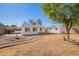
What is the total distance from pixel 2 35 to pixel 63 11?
68 centimetres

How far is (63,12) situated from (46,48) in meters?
0.42

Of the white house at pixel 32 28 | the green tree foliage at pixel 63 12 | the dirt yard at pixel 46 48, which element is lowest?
the dirt yard at pixel 46 48

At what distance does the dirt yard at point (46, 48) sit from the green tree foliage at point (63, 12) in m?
0.10

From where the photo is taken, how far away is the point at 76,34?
2.16 meters

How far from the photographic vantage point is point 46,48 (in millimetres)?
2186

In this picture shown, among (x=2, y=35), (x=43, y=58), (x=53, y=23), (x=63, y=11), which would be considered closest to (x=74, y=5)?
(x=63, y=11)

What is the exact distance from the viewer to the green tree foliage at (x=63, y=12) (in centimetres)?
217

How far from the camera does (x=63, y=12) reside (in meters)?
2.20

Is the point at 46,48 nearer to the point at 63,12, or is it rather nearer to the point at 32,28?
the point at 32,28

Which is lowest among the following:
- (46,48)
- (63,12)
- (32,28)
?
(46,48)

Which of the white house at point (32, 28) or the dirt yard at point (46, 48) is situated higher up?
the white house at point (32, 28)

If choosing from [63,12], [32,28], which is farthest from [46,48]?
[63,12]

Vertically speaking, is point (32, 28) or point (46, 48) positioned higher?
point (32, 28)

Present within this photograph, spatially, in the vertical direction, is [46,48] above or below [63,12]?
below
